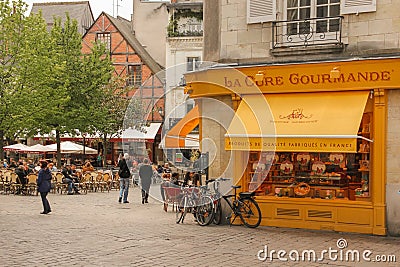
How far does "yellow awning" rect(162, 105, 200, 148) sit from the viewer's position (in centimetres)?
1536

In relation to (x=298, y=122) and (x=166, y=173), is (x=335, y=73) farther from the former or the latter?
(x=166, y=173)

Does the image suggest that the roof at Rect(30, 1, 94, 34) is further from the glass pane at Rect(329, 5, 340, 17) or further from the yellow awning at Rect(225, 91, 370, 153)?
the glass pane at Rect(329, 5, 340, 17)

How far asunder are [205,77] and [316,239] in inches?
175

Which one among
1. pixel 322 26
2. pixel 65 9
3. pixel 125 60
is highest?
pixel 65 9

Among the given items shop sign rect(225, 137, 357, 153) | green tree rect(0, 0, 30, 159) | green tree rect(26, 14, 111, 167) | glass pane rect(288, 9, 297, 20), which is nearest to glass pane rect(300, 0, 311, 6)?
glass pane rect(288, 9, 297, 20)

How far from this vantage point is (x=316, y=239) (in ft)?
36.7

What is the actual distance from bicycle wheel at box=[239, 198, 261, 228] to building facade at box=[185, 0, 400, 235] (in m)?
0.24

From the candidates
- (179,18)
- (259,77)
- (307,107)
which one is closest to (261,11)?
(259,77)

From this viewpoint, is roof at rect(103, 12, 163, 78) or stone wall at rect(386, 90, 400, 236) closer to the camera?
stone wall at rect(386, 90, 400, 236)

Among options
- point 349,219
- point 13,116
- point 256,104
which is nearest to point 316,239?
point 349,219

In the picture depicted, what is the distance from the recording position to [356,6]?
11.8m

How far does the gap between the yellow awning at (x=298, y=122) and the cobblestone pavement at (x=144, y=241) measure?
180 cm

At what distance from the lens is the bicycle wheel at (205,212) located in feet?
42.8

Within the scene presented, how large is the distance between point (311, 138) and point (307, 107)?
2.76 ft
